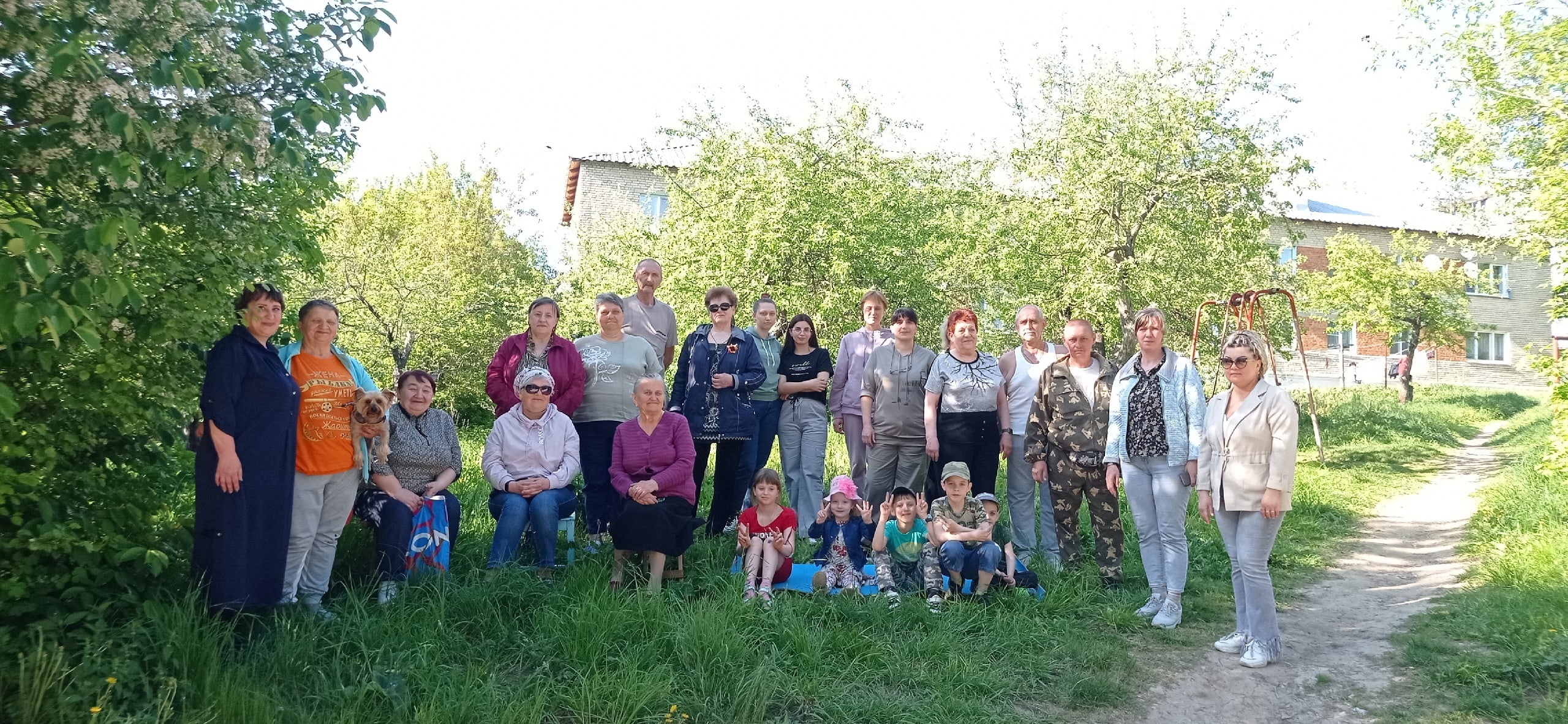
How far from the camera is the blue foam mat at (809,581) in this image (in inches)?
253

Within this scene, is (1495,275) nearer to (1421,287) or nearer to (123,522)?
(1421,287)

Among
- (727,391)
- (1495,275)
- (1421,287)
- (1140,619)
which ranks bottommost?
(1140,619)

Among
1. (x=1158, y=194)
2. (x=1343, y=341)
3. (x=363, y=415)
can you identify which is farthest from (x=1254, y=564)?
(x=1343, y=341)

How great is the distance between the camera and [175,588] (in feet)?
16.7

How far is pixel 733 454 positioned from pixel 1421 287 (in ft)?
92.0

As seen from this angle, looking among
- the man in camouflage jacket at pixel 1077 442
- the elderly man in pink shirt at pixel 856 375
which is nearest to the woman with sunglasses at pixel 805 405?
the elderly man in pink shirt at pixel 856 375

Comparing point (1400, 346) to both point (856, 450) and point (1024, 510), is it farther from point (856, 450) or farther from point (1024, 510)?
point (856, 450)

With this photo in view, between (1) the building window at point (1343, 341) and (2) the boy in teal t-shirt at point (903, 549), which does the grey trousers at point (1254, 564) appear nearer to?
(2) the boy in teal t-shirt at point (903, 549)

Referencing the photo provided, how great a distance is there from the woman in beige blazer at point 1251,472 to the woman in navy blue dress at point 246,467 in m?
5.11

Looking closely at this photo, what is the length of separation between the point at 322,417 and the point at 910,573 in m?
3.78

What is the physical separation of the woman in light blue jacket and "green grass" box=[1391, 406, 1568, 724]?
54.6 inches

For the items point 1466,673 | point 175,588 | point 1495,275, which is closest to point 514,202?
point 175,588

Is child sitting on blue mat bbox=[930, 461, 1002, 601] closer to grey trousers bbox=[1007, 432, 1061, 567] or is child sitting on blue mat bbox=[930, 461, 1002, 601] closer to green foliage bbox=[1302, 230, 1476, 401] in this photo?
grey trousers bbox=[1007, 432, 1061, 567]

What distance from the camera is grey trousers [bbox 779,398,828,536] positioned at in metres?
8.06
